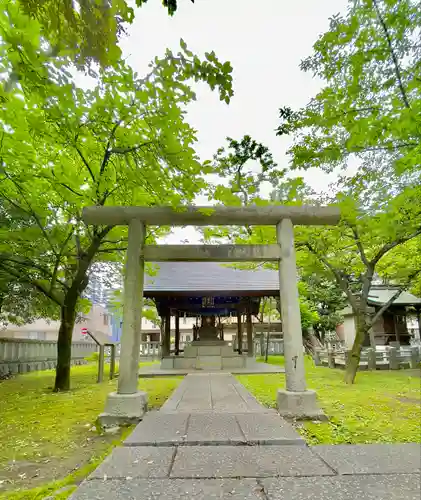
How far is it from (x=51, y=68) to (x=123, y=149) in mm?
1902

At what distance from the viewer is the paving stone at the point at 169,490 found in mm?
2498

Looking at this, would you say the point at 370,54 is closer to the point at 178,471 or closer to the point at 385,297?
the point at 178,471

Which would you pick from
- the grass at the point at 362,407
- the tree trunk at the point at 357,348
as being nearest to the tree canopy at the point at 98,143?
the grass at the point at 362,407

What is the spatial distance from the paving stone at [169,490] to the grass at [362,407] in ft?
5.73

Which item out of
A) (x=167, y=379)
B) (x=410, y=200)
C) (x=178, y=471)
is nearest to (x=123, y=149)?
(x=178, y=471)

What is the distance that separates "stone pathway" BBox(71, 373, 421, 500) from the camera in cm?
256

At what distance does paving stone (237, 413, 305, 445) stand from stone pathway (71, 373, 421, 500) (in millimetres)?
11

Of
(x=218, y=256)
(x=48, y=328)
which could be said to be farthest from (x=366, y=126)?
(x=48, y=328)

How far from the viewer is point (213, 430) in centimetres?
413

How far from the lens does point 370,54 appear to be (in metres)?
5.43

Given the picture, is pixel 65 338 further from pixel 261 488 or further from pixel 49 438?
pixel 261 488

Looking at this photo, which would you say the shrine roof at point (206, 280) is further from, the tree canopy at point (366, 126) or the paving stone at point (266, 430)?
the paving stone at point (266, 430)

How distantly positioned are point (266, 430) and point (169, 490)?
184 centimetres

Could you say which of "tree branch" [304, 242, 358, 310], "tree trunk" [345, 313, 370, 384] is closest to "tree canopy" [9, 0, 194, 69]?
"tree branch" [304, 242, 358, 310]
